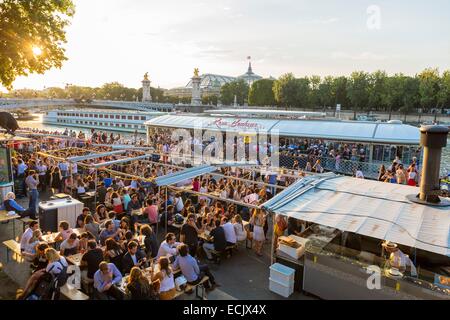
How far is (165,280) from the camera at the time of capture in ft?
22.8

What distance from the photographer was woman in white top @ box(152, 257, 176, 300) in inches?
272

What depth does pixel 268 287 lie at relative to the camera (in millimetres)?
8789

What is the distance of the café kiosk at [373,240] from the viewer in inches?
276

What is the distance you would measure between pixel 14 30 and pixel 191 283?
13313 mm

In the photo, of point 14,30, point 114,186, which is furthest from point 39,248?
point 14,30

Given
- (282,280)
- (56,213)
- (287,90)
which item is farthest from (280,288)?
(287,90)

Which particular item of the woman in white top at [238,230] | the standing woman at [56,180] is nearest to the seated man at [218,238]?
the woman in white top at [238,230]

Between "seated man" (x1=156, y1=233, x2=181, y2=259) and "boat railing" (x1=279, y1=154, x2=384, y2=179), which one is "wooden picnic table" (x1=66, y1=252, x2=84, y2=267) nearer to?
"seated man" (x1=156, y1=233, x2=181, y2=259)

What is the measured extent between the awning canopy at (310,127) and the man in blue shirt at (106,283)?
21.8 m

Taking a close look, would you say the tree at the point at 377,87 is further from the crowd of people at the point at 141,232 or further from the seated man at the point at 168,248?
the seated man at the point at 168,248

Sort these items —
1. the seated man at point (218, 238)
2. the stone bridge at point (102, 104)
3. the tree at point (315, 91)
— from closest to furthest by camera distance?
the seated man at point (218, 238) → the tree at point (315, 91) → the stone bridge at point (102, 104)

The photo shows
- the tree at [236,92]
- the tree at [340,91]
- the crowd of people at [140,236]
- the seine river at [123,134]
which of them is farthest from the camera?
the tree at [236,92]
